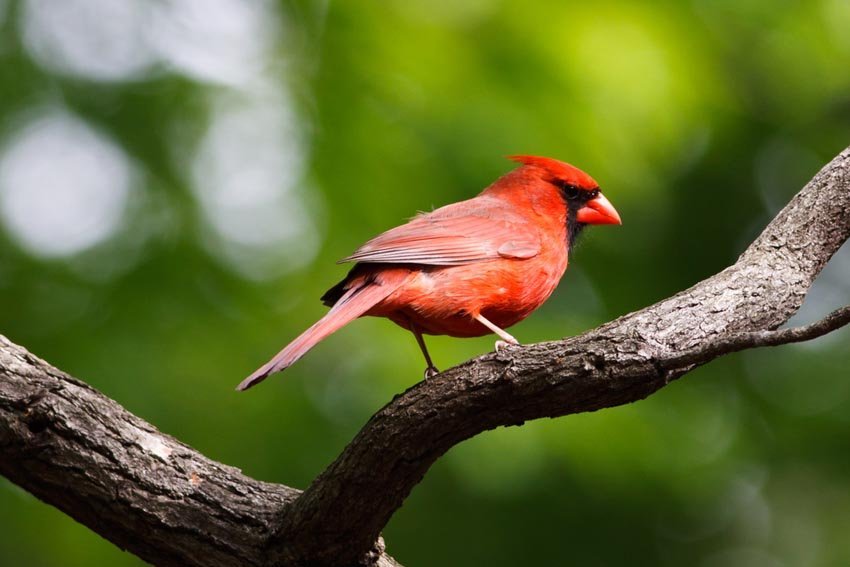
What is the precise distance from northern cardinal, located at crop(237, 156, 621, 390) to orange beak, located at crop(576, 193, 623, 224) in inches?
8.7

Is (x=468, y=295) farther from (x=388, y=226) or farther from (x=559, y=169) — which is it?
(x=388, y=226)

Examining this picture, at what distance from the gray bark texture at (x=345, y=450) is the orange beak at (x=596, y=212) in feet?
3.75

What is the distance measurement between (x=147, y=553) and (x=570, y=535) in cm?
318

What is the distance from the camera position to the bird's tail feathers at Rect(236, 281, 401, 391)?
3.28 meters

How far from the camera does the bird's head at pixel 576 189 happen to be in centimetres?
480

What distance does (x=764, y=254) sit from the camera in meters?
3.73

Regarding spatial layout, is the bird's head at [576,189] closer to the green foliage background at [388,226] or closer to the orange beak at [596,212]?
the orange beak at [596,212]

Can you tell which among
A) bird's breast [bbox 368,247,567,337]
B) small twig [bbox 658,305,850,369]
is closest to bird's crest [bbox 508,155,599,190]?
bird's breast [bbox 368,247,567,337]

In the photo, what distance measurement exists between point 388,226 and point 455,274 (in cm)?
179

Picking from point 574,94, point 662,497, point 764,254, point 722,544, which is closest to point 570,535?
point 662,497

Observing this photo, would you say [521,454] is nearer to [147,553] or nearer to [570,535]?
[570,535]

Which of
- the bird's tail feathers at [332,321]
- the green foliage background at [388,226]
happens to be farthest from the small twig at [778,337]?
the green foliage background at [388,226]

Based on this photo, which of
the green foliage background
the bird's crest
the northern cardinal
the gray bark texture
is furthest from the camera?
the green foliage background

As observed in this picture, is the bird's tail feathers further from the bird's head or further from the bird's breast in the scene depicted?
the bird's head
